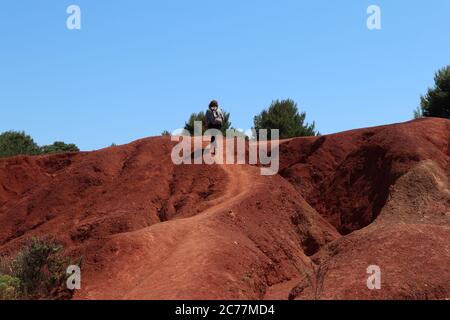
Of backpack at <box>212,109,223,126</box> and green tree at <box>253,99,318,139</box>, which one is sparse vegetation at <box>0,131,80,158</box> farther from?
backpack at <box>212,109,223,126</box>

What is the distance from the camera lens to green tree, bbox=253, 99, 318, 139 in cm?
4828

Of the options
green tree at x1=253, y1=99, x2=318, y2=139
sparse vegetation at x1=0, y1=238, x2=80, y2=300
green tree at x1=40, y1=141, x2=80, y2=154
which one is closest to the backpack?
sparse vegetation at x1=0, y1=238, x2=80, y2=300

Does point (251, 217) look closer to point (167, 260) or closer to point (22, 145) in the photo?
point (167, 260)

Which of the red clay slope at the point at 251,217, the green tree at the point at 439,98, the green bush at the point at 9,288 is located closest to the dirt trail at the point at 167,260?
the red clay slope at the point at 251,217

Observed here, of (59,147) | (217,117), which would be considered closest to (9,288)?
(217,117)

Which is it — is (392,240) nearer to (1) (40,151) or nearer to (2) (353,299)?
(2) (353,299)

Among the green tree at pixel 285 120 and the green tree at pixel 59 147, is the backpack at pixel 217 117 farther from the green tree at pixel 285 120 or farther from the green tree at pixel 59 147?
the green tree at pixel 59 147

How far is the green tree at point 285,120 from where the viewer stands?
48281mm

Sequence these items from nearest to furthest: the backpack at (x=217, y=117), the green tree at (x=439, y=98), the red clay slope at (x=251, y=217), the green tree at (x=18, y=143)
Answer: the red clay slope at (x=251, y=217), the backpack at (x=217, y=117), the green tree at (x=439, y=98), the green tree at (x=18, y=143)

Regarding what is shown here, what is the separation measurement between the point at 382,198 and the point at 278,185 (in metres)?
4.00

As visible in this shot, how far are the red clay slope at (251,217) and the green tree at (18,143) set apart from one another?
21.6 m

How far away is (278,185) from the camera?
21844mm

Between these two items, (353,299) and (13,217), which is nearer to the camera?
(353,299)
